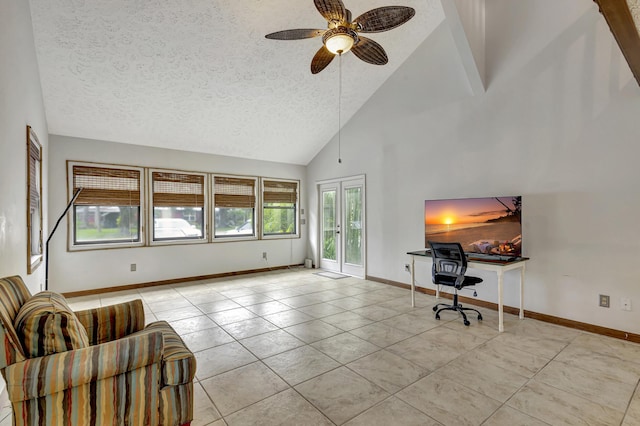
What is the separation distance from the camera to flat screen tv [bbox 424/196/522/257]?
12.1 ft

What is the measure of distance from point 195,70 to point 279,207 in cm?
362

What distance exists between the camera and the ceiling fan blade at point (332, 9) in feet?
7.79

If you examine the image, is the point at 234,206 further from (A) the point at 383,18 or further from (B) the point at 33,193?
(A) the point at 383,18

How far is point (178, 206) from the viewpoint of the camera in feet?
19.0

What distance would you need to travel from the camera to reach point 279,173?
23.2 ft

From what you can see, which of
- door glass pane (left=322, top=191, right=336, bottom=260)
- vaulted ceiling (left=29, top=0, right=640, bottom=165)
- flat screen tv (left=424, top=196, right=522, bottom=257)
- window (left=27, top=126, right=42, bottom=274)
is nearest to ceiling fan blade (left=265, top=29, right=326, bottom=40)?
vaulted ceiling (left=29, top=0, right=640, bottom=165)

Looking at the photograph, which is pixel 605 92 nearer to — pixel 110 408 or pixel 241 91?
pixel 241 91

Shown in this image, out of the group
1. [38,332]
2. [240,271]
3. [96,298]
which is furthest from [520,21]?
[96,298]

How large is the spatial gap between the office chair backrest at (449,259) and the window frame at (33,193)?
4.22 metres

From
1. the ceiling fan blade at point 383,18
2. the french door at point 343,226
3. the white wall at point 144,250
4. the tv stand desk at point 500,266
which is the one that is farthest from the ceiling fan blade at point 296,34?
the white wall at point 144,250

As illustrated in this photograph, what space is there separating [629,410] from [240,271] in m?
5.79

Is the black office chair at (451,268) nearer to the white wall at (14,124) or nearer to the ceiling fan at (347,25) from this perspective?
the ceiling fan at (347,25)

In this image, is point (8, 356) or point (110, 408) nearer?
point (8, 356)

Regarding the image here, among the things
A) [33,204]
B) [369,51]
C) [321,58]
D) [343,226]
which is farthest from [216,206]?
[369,51]
